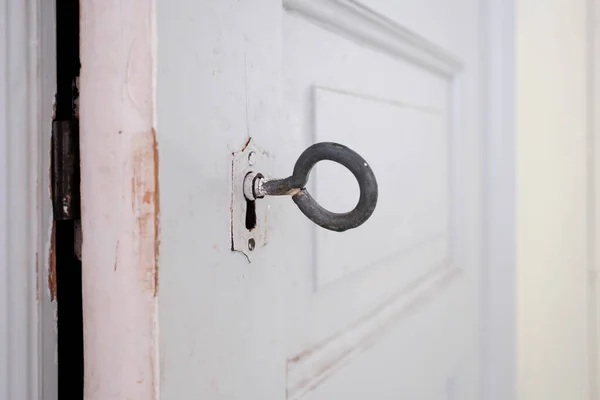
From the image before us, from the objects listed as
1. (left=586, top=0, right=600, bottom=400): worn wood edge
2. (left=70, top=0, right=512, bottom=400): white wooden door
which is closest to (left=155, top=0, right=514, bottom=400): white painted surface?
(left=70, top=0, right=512, bottom=400): white wooden door

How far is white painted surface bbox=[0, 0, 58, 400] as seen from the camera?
0.25 m

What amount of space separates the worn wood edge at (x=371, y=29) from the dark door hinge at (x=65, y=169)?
7.2 inches

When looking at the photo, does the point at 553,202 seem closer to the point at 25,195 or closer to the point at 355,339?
the point at 355,339

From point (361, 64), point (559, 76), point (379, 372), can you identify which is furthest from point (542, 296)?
point (361, 64)

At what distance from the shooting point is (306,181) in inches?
10.7

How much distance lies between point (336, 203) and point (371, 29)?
19 centimetres

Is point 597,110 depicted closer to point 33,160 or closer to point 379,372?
point 379,372

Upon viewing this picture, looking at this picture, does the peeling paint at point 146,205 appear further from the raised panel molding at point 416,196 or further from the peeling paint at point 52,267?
the raised panel molding at point 416,196

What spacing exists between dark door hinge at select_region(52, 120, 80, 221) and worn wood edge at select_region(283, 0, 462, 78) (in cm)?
18

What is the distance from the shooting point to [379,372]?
19.6 inches

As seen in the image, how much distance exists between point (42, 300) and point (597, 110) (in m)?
1.18

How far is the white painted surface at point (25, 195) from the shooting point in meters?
0.25

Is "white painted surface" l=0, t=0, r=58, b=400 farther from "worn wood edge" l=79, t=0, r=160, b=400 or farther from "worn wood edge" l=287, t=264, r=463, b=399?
"worn wood edge" l=287, t=264, r=463, b=399

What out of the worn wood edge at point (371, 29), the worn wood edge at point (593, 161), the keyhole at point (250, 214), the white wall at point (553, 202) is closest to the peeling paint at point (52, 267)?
the keyhole at point (250, 214)
